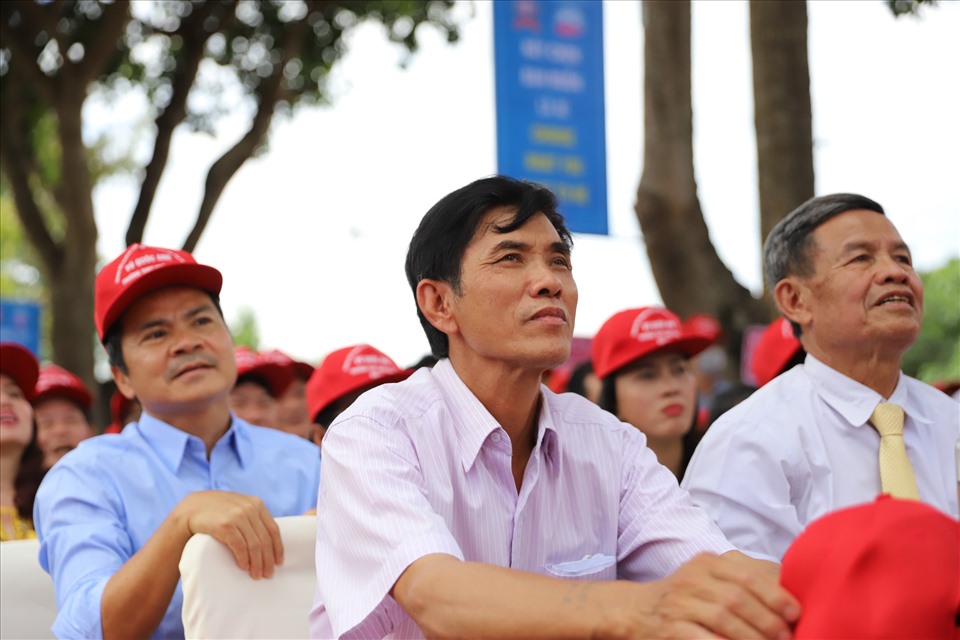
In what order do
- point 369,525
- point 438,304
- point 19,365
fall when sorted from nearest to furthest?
point 369,525 → point 438,304 → point 19,365

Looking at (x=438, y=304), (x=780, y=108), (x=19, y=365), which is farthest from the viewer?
(x=780, y=108)

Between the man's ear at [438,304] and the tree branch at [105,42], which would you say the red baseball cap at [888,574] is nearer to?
the man's ear at [438,304]

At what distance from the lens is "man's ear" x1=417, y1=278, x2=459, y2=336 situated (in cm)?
271

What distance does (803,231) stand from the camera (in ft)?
12.2

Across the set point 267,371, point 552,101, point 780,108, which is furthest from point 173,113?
point 780,108

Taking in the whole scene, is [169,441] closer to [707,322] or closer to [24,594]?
[24,594]

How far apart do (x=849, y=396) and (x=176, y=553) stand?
74.6 inches

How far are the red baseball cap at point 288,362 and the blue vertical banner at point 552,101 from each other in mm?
1591

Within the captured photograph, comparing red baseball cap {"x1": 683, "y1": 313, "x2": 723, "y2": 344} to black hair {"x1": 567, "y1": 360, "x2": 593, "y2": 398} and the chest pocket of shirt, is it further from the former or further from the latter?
the chest pocket of shirt

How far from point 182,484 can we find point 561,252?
4.89ft

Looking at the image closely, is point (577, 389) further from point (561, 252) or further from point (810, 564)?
point (810, 564)

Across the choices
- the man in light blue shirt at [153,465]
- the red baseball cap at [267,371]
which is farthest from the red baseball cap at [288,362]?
the man in light blue shirt at [153,465]

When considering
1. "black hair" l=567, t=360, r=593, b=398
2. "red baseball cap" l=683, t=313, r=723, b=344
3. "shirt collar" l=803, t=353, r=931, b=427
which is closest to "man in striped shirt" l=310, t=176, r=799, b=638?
"shirt collar" l=803, t=353, r=931, b=427

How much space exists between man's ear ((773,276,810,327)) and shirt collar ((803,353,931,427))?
5.4 inches
